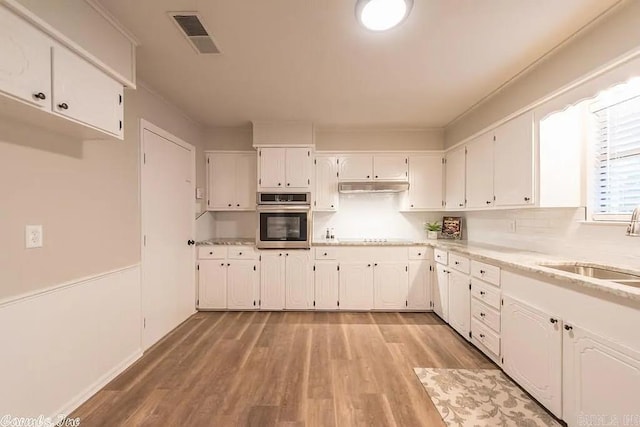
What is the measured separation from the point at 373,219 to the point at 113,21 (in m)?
3.47

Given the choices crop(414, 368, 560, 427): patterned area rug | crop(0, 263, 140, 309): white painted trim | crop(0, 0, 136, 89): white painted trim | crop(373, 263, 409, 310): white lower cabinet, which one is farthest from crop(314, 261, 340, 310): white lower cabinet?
crop(0, 0, 136, 89): white painted trim

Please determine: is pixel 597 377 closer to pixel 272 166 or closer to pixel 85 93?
pixel 85 93

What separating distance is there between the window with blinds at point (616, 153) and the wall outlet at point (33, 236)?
362cm

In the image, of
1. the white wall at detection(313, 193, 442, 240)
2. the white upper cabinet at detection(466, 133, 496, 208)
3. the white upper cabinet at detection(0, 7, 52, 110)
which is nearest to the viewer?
the white upper cabinet at detection(0, 7, 52, 110)

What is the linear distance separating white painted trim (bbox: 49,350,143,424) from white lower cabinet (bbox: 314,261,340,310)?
6.50 feet

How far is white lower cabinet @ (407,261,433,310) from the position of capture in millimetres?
3514

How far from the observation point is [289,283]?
11.6 ft

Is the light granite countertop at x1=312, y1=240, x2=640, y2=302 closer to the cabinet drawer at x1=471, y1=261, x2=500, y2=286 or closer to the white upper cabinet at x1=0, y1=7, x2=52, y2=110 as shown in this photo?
the cabinet drawer at x1=471, y1=261, x2=500, y2=286

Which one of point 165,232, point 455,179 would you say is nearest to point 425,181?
point 455,179

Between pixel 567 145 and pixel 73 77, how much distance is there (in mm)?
3450

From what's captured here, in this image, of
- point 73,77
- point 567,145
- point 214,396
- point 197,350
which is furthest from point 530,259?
point 73,77

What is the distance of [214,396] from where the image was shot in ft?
6.24

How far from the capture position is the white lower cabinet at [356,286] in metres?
3.52

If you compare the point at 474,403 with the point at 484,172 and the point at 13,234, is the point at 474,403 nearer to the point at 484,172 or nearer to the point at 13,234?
the point at 484,172
